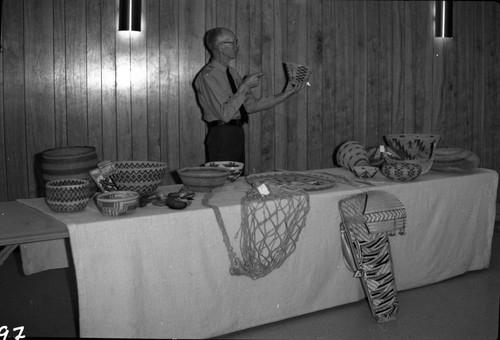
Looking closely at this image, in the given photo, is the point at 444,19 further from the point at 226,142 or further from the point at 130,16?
the point at 130,16

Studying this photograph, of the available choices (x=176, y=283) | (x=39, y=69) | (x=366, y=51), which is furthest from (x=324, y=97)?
(x=176, y=283)

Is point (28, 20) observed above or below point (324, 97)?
above

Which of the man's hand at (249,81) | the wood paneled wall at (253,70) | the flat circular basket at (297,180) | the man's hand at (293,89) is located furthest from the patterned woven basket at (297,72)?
the wood paneled wall at (253,70)

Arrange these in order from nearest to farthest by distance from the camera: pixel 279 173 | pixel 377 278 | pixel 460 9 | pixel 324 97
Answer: pixel 377 278
pixel 279 173
pixel 324 97
pixel 460 9

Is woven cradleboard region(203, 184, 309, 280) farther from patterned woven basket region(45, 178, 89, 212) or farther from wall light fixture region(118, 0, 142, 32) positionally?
wall light fixture region(118, 0, 142, 32)

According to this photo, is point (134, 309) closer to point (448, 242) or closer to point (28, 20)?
point (448, 242)

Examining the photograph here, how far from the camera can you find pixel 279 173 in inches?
114

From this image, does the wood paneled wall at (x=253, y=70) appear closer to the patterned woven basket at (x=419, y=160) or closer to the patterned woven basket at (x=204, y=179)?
the patterned woven basket at (x=419, y=160)

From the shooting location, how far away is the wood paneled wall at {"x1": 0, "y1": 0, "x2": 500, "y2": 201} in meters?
3.72

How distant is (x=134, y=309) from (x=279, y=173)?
44.7 inches

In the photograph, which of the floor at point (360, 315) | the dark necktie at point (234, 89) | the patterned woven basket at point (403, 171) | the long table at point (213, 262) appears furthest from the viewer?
the dark necktie at point (234, 89)

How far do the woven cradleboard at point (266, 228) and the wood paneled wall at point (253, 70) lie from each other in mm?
1840

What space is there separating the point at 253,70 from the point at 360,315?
2.34 metres

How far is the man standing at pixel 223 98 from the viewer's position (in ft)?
11.4
